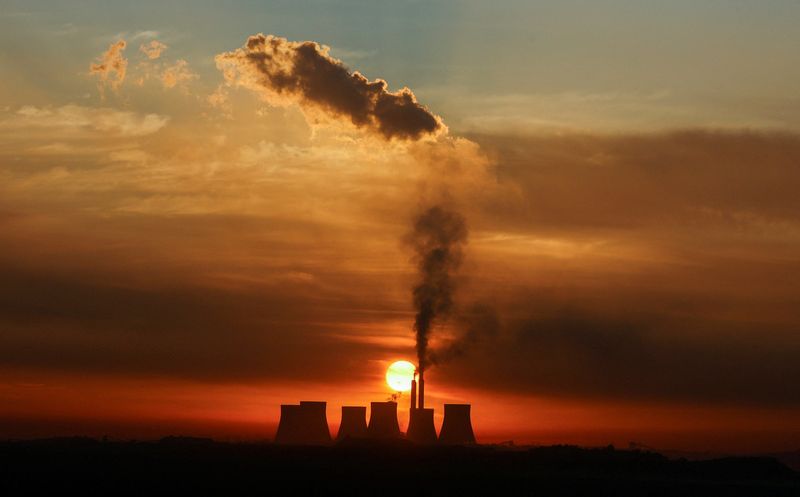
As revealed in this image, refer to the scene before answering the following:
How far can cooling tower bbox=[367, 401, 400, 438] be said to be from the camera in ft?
236

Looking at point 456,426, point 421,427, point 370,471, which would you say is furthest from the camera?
point 421,427

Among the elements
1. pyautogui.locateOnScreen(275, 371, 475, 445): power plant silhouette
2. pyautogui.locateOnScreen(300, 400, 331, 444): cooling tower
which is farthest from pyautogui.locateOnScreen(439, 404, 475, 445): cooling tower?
pyautogui.locateOnScreen(300, 400, 331, 444): cooling tower

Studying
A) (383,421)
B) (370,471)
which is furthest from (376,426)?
(370,471)

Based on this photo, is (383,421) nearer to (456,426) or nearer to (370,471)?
(456,426)

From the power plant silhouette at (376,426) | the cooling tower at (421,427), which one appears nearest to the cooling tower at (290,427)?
the power plant silhouette at (376,426)

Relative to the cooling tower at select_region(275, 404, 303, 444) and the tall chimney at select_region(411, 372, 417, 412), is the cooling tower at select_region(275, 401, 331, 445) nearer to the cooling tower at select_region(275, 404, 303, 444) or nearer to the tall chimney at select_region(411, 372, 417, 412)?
the cooling tower at select_region(275, 404, 303, 444)

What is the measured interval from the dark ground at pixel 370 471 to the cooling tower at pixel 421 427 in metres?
3.85

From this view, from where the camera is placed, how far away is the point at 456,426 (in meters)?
71.8

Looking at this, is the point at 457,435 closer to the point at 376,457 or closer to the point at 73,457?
the point at 376,457

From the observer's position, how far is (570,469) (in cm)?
6688

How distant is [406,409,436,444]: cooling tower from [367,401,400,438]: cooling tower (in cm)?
127

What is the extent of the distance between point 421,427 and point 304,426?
22.5 feet

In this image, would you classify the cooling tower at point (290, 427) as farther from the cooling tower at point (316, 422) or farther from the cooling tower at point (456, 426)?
the cooling tower at point (456, 426)

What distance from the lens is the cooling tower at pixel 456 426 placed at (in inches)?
2820
